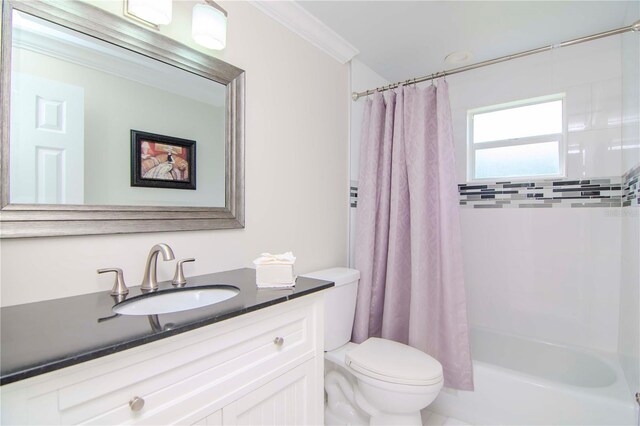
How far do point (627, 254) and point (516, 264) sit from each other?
599mm

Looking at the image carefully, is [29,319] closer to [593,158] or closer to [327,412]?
[327,412]

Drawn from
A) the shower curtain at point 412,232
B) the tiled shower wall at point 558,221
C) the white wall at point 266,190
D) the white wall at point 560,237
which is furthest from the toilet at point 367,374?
the white wall at point 560,237

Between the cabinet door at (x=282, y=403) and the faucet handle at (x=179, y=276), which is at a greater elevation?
the faucet handle at (x=179, y=276)

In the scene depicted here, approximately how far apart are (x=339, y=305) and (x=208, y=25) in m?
1.50

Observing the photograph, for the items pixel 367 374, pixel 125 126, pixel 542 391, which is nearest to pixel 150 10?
pixel 125 126

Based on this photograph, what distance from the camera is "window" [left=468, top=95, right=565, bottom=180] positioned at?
2.13 m

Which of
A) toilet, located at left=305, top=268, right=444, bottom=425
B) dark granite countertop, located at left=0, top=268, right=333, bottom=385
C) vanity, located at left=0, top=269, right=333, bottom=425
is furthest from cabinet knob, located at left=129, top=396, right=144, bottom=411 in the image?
toilet, located at left=305, top=268, right=444, bottom=425

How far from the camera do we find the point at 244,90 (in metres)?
1.45

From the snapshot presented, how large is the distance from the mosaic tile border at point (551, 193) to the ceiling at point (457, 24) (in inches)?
35.2

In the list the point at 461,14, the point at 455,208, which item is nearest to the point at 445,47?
the point at 461,14

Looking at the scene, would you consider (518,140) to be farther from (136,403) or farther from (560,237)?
(136,403)

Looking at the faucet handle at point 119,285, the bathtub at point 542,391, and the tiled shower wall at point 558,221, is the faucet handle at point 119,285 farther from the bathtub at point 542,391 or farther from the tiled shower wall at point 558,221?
the bathtub at point 542,391

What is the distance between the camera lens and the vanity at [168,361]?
1.89 feet

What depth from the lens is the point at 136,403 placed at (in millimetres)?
685
